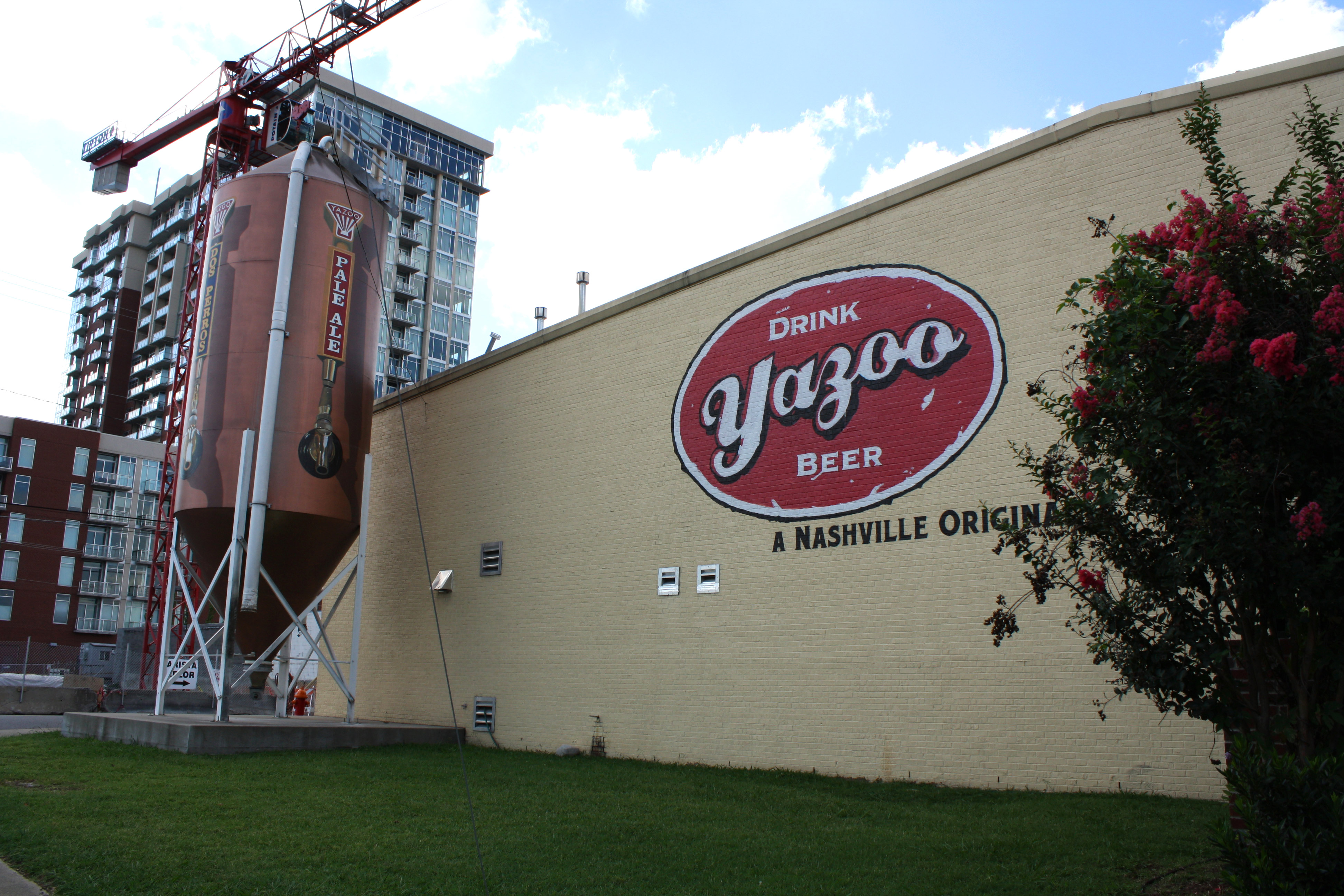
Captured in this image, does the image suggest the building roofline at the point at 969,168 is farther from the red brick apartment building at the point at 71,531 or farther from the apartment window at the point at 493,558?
the red brick apartment building at the point at 71,531

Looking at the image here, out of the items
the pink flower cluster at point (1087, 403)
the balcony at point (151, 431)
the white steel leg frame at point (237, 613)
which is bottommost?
the white steel leg frame at point (237, 613)

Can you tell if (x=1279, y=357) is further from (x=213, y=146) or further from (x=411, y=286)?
(x=411, y=286)

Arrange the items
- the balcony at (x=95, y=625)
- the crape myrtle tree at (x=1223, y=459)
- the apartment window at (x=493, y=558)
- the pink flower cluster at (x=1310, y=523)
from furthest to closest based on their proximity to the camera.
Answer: the balcony at (x=95, y=625) < the apartment window at (x=493, y=558) < the crape myrtle tree at (x=1223, y=459) < the pink flower cluster at (x=1310, y=523)

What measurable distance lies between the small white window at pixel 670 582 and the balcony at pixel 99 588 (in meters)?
62.9

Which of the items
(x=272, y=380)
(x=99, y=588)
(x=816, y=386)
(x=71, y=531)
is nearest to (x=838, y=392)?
(x=816, y=386)

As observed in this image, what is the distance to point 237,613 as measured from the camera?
642 inches

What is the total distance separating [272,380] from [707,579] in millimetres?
8177

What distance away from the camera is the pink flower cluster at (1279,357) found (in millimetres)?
5391

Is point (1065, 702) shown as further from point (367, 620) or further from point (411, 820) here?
point (367, 620)

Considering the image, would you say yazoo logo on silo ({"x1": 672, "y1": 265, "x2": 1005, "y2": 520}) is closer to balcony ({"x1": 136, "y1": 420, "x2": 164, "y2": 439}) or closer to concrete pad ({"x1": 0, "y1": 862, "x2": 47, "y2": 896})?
concrete pad ({"x1": 0, "y1": 862, "x2": 47, "y2": 896})

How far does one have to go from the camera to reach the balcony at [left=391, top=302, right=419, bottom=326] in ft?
232

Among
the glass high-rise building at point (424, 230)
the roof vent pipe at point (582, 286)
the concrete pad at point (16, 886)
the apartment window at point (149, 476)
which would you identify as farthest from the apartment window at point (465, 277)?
the concrete pad at point (16, 886)

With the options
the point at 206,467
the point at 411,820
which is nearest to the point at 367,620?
the point at 206,467

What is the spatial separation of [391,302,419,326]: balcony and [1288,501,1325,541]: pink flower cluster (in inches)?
2711
